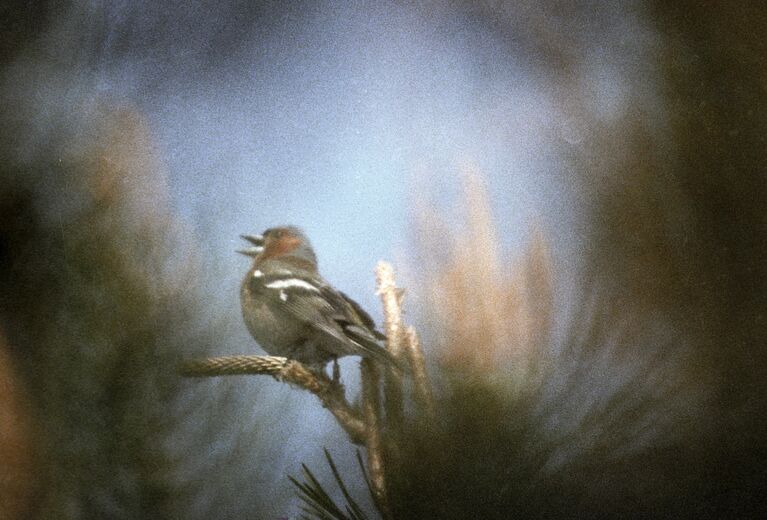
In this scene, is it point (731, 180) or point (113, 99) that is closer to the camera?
point (731, 180)

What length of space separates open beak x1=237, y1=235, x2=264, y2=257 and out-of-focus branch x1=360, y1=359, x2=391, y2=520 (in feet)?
0.84

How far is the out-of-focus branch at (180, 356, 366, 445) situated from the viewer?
1.28 m

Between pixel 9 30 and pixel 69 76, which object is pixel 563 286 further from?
pixel 9 30

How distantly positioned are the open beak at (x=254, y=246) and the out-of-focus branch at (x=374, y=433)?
0.26 metres

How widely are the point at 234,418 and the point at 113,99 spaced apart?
59 centimetres

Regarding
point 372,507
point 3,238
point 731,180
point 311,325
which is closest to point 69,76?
point 3,238

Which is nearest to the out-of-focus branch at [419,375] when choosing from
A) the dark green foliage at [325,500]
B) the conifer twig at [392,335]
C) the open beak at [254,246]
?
the conifer twig at [392,335]

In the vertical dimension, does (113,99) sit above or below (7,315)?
above

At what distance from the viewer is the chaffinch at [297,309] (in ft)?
4.26

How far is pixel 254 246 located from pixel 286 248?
70 mm

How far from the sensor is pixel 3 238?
4.86 ft

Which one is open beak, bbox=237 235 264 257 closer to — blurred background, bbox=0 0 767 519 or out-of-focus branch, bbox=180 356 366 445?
blurred background, bbox=0 0 767 519

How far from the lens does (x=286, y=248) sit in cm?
135

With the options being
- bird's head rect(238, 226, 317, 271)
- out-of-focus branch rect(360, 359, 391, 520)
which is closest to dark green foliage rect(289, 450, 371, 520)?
out-of-focus branch rect(360, 359, 391, 520)
